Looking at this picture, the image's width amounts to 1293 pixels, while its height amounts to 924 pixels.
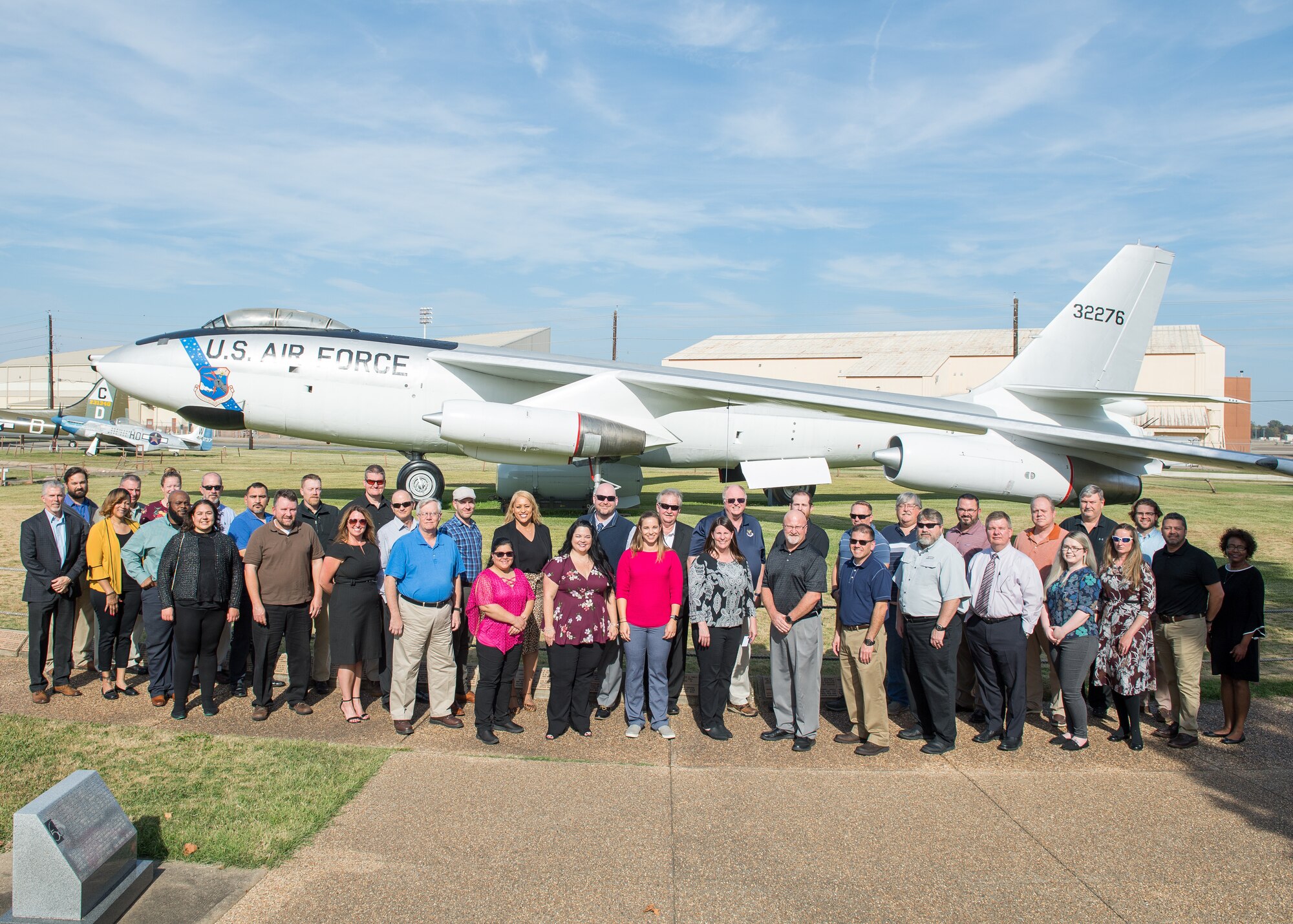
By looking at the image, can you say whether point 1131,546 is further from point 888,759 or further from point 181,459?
point 181,459

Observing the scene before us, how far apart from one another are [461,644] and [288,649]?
124 centimetres

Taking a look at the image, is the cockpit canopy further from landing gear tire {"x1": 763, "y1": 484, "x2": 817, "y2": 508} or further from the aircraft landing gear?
landing gear tire {"x1": 763, "y1": 484, "x2": 817, "y2": 508}

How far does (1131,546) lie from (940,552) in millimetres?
1361

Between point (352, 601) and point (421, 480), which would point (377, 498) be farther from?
point (421, 480)

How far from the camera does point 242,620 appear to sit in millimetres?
6289

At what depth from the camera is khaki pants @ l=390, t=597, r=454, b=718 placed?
575 cm

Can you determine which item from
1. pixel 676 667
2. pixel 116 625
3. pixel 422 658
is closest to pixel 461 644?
pixel 422 658

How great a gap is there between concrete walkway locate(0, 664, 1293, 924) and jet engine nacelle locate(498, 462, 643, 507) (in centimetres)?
990

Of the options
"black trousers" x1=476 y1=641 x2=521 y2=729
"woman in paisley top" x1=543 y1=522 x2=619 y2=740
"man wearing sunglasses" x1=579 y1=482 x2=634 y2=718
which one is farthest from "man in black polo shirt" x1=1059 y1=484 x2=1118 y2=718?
"black trousers" x1=476 y1=641 x2=521 y2=729

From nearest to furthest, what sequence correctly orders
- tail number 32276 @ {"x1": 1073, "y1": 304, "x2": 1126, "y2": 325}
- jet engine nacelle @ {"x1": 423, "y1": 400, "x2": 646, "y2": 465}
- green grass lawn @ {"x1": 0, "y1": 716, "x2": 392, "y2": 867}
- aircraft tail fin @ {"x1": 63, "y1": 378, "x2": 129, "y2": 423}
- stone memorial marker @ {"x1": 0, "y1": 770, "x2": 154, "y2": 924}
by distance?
stone memorial marker @ {"x1": 0, "y1": 770, "x2": 154, "y2": 924}, green grass lawn @ {"x1": 0, "y1": 716, "x2": 392, "y2": 867}, jet engine nacelle @ {"x1": 423, "y1": 400, "x2": 646, "y2": 465}, tail number 32276 @ {"x1": 1073, "y1": 304, "x2": 1126, "y2": 325}, aircraft tail fin @ {"x1": 63, "y1": 378, "x2": 129, "y2": 423}

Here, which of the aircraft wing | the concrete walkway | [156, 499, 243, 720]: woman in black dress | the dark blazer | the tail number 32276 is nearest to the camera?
the concrete walkway

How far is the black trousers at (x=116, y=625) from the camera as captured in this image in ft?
20.6

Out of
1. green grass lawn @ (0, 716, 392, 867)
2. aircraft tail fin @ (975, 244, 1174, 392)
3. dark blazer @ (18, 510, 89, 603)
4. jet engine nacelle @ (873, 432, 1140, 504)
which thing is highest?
aircraft tail fin @ (975, 244, 1174, 392)

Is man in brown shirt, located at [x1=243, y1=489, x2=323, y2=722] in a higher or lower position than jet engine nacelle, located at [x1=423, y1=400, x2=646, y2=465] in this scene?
lower
